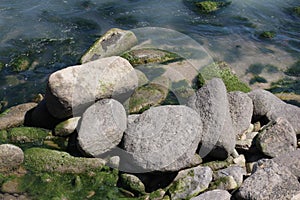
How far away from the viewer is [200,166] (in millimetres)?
9297

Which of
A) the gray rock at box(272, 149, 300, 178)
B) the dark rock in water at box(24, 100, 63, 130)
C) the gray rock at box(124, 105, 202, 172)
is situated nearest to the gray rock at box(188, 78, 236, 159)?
the gray rock at box(124, 105, 202, 172)

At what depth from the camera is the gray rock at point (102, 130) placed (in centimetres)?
937

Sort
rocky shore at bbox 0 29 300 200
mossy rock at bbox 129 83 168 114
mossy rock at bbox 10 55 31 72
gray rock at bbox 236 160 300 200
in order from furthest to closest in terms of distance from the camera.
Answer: mossy rock at bbox 10 55 31 72 → mossy rock at bbox 129 83 168 114 → rocky shore at bbox 0 29 300 200 → gray rock at bbox 236 160 300 200

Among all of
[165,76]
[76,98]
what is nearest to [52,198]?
[76,98]

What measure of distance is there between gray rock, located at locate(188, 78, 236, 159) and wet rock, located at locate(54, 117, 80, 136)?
8.97 ft

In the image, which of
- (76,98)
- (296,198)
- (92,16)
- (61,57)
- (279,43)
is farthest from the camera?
(92,16)

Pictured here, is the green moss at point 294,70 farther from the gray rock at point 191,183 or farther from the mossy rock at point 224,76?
the gray rock at point 191,183

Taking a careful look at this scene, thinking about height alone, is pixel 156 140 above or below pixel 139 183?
above

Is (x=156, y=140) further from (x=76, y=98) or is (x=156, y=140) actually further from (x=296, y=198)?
(x=296, y=198)

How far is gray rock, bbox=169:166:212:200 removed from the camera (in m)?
8.62

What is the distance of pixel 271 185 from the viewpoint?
7.94m

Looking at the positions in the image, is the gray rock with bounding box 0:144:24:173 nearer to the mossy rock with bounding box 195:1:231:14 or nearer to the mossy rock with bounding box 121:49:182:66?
the mossy rock with bounding box 121:49:182:66

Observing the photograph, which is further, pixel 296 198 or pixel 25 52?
pixel 25 52

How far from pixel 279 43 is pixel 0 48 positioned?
1002cm
